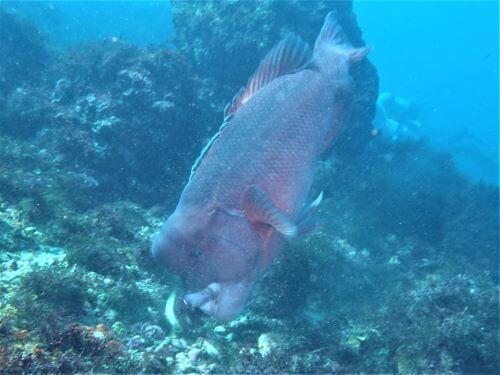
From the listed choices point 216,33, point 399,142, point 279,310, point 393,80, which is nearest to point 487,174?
point 399,142

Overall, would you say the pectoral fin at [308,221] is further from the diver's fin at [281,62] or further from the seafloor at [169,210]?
the seafloor at [169,210]

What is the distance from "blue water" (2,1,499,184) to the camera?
3183 cm

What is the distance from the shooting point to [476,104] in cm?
9475

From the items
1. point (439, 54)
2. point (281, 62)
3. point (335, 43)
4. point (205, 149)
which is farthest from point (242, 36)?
point (439, 54)

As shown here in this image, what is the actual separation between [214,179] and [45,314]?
80.2 inches

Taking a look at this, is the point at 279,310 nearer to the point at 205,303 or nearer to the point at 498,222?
the point at 205,303

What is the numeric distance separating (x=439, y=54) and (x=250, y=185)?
521ft

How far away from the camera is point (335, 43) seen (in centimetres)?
361

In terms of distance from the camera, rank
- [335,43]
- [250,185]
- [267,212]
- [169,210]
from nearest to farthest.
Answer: [267,212]
[250,185]
[335,43]
[169,210]

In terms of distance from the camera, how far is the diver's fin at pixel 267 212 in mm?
2426

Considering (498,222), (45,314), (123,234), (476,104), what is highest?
(476,104)

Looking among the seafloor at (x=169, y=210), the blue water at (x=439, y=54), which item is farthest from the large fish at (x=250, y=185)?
the blue water at (x=439, y=54)

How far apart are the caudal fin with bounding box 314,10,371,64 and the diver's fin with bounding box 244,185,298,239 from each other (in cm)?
168

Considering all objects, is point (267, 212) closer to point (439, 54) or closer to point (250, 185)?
point (250, 185)
